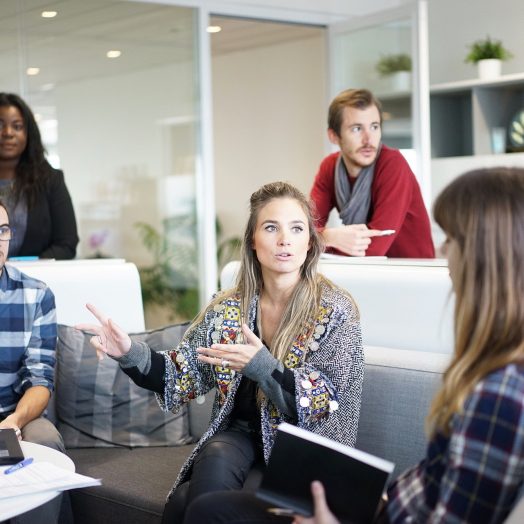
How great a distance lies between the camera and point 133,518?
2359 mm

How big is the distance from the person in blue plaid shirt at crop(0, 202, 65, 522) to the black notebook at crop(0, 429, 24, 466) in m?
0.34

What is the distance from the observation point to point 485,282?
1319mm

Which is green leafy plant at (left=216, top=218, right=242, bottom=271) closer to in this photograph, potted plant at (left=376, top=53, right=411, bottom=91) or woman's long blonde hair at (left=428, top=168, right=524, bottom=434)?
potted plant at (left=376, top=53, right=411, bottom=91)

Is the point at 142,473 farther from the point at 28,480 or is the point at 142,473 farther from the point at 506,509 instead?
the point at 506,509

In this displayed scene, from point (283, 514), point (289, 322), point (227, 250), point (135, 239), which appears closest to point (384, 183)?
point (289, 322)

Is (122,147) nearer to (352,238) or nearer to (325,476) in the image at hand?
(352,238)

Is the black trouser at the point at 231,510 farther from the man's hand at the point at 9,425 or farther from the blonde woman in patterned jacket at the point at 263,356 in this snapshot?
the man's hand at the point at 9,425

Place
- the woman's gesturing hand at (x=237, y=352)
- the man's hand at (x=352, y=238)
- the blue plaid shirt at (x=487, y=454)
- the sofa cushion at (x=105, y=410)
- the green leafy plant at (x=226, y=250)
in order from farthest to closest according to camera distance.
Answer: the green leafy plant at (x=226, y=250), the man's hand at (x=352, y=238), the sofa cushion at (x=105, y=410), the woman's gesturing hand at (x=237, y=352), the blue plaid shirt at (x=487, y=454)

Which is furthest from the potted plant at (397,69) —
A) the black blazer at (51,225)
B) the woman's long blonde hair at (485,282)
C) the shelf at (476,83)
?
the woman's long blonde hair at (485,282)

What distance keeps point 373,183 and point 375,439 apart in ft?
3.81

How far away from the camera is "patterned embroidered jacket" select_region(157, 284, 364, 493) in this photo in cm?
210

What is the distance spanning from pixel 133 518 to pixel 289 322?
0.67 m

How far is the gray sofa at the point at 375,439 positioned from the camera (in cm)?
226

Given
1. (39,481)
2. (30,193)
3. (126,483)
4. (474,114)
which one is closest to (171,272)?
(30,193)
